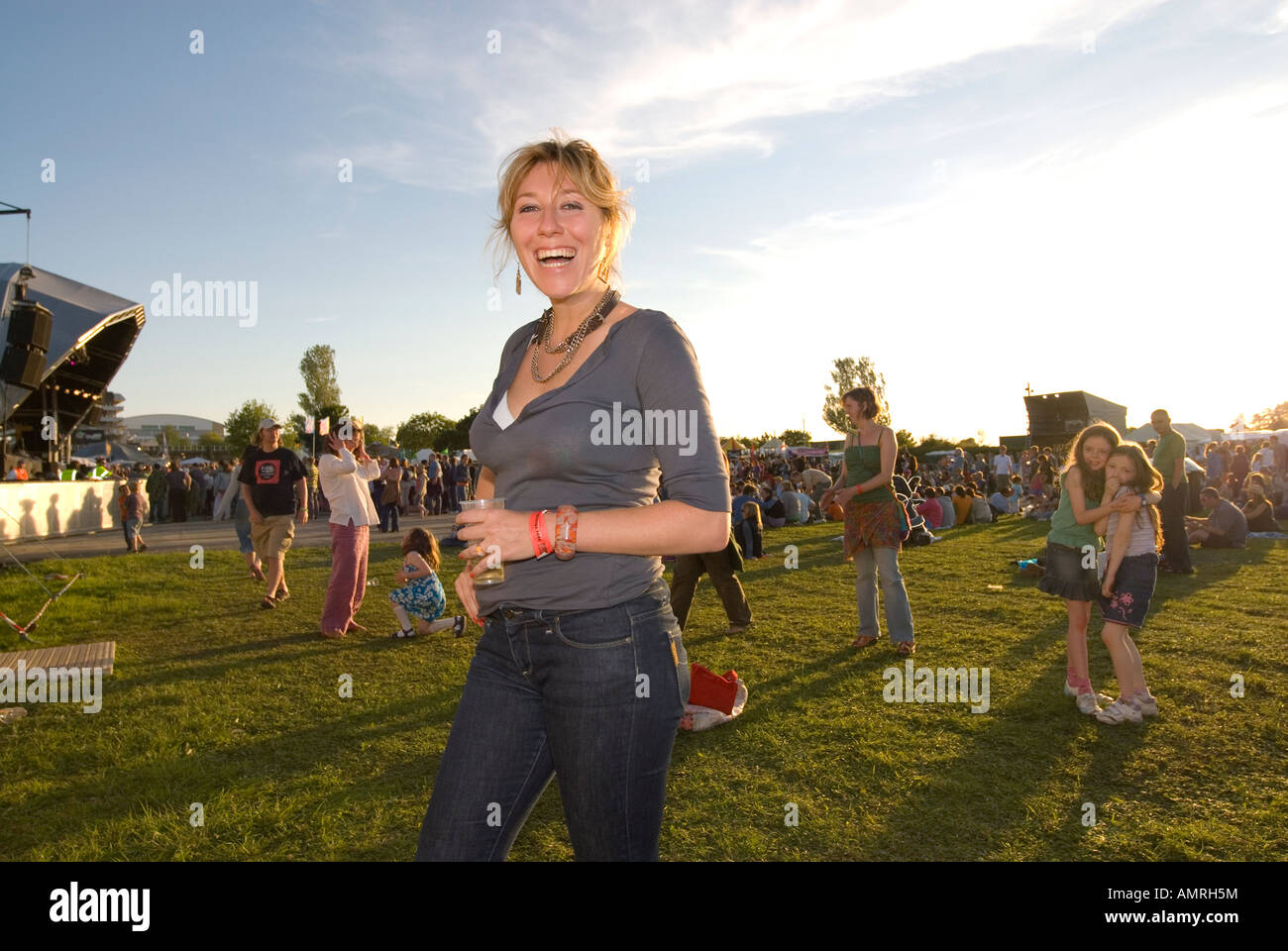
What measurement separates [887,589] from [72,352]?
33422 mm

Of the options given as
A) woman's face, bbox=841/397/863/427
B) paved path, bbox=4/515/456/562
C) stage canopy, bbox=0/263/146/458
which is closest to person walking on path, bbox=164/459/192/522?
paved path, bbox=4/515/456/562

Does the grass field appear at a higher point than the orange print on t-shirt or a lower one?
lower

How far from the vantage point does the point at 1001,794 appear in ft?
14.8

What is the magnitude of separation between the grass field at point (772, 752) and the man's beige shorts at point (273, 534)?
4.20ft

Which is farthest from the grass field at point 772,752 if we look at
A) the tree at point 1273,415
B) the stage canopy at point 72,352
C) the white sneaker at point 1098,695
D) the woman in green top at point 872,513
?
the tree at point 1273,415

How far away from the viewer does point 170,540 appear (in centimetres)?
2144

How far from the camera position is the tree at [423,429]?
102m

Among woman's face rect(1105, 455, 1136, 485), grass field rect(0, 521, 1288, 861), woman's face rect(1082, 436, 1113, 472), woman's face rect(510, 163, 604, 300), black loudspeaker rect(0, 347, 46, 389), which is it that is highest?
black loudspeaker rect(0, 347, 46, 389)

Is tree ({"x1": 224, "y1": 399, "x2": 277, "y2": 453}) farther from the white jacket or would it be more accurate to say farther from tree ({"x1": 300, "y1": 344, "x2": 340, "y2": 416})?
the white jacket

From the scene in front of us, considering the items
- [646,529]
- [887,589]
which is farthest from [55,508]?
[646,529]

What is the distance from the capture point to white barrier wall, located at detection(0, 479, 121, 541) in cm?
1866

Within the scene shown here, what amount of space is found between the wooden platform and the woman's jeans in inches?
277

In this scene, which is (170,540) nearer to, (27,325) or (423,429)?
(27,325)
